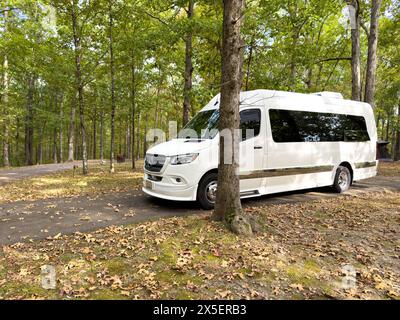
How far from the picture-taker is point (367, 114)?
31.0 feet

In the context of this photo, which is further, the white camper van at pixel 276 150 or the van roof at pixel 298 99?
the van roof at pixel 298 99

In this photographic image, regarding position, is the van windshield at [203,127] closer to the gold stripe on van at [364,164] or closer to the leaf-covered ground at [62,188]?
the leaf-covered ground at [62,188]

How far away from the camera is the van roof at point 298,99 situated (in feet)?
23.4

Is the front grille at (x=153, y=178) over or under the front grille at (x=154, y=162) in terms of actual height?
under

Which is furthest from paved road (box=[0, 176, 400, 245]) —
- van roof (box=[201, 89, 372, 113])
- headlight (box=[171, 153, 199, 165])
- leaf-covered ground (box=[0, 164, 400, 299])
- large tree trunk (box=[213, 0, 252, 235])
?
van roof (box=[201, 89, 372, 113])

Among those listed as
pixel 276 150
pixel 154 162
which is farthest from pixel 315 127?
pixel 154 162

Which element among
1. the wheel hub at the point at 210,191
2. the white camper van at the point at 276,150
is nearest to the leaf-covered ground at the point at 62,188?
the white camper van at the point at 276,150

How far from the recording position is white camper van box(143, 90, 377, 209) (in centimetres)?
628

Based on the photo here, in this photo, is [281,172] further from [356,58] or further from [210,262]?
[356,58]

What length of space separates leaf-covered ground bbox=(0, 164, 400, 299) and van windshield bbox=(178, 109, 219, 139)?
223cm

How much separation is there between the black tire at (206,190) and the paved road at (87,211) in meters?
0.26

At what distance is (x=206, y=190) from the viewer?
253 inches

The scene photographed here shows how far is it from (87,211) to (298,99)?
658 cm

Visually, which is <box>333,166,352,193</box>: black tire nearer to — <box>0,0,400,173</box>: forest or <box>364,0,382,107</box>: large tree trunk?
<box>0,0,400,173</box>: forest
